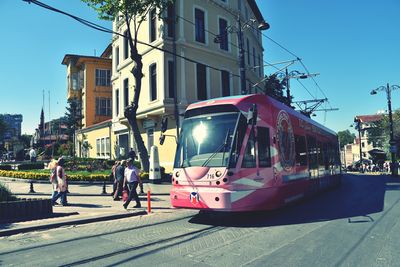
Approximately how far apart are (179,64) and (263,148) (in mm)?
14563

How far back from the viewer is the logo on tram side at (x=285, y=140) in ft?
32.6

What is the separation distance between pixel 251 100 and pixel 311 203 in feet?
18.1

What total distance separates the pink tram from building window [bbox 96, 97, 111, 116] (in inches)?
1319

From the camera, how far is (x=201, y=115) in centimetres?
917

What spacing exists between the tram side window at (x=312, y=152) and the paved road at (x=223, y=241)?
330cm

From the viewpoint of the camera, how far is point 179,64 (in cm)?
2220

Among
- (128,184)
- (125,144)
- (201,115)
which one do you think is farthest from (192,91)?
(201,115)

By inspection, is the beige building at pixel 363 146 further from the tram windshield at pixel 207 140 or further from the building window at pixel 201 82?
the tram windshield at pixel 207 140

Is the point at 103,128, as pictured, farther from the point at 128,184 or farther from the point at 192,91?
the point at 128,184

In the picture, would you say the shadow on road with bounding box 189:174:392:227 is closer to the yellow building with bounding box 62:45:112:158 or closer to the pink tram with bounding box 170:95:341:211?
the pink tram with bounding box 170:95:341:211

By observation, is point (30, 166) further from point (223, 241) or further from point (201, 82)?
point (223, 241)

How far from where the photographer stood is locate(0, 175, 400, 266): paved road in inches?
216

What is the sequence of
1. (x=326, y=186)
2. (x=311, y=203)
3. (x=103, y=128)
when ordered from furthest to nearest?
(x=103, y=128) < (x=326, y=186) < (x=311, y=203)

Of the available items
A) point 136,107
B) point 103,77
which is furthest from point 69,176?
point 103,77
